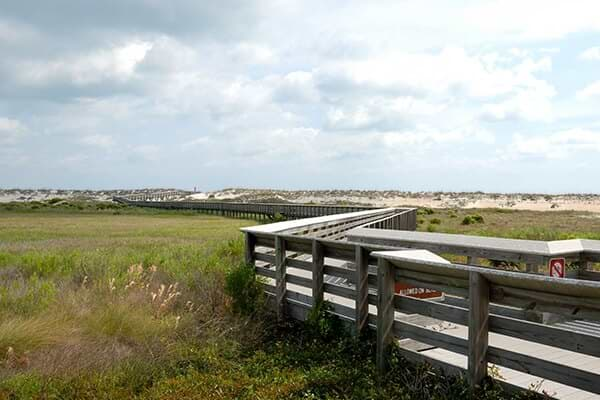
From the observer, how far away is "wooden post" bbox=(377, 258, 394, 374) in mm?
5590

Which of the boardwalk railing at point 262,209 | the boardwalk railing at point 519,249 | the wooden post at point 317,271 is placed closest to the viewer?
the boardwalk railing at point 519,249

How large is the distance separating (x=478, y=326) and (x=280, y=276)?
3914 millimetres

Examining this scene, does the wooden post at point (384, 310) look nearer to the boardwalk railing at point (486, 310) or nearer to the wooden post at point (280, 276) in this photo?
the boardwalk railing at point (486, 310)

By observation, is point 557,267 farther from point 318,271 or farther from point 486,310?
point 318,271

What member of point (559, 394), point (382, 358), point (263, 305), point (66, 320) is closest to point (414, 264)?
point (382, 358)

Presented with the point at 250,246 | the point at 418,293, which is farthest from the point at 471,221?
the point at 250,246

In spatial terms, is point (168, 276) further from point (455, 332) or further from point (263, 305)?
point (455, 332)

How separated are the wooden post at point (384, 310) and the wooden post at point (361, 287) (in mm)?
665

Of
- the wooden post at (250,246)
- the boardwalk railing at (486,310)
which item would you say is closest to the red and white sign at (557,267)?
the boardwalk railing at (486,310)

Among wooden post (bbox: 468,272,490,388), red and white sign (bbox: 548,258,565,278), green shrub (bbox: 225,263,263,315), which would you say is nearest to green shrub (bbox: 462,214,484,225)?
green shrub (bbox: 225,263,263,315)

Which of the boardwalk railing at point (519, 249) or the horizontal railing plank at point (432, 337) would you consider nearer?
the horizontal railing plank at point (432, 337)

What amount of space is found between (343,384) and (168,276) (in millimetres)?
5276

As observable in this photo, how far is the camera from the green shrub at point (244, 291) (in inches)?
317

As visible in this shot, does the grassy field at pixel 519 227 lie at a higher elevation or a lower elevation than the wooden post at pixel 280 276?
lower
